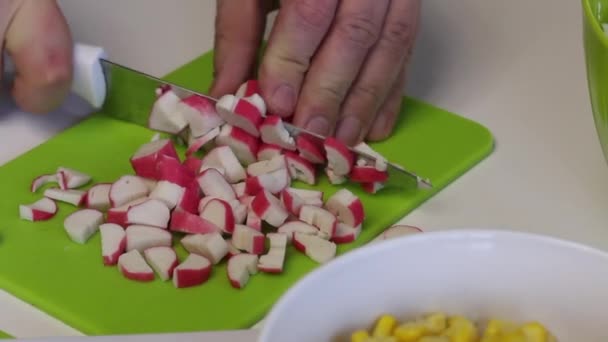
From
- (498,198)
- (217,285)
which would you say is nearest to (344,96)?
(498,198)

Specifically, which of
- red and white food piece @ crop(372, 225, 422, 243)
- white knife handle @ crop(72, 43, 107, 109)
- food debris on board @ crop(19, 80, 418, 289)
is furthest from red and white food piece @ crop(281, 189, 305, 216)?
white knife handle @ crop(72, 43, 107, 109)

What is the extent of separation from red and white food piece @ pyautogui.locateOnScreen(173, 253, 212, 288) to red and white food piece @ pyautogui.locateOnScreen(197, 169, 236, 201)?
115 mm

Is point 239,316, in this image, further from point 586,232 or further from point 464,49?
point 464,49

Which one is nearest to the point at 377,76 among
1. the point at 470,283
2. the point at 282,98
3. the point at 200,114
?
the point at 282,98

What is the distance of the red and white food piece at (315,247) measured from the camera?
1.03 m

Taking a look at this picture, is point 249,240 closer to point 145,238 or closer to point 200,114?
point 145,238

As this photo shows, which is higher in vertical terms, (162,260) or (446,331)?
(446,331)

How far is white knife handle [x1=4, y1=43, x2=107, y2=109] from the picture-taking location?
1.21 meters

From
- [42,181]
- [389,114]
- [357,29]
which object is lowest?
[42,181]

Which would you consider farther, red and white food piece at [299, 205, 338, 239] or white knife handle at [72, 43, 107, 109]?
white knife handle at [72, 43, 107, 109]

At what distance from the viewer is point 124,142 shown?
1.25 metres

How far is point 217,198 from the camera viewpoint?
108cm

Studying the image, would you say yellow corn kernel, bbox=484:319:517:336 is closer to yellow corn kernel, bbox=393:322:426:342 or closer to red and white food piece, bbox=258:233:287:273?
yellow corn kernel, bbox=393:322:426:342

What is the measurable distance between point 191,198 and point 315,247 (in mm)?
162
